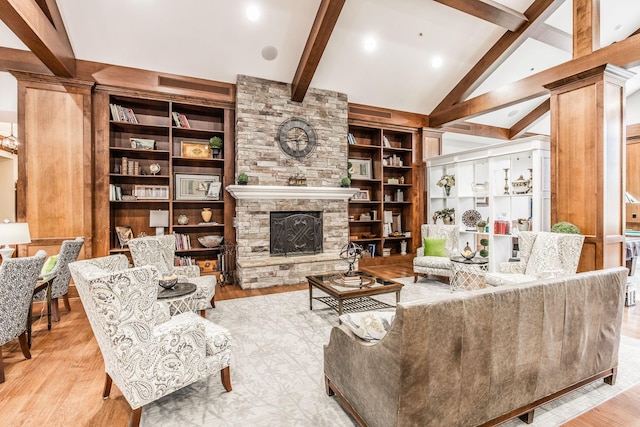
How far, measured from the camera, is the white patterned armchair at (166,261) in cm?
333

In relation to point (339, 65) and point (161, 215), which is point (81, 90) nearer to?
point (161, 215)

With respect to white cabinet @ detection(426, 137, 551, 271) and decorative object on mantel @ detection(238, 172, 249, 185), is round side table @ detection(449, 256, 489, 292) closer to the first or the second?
white cabinet @ detection(426, 137, 551, 271)

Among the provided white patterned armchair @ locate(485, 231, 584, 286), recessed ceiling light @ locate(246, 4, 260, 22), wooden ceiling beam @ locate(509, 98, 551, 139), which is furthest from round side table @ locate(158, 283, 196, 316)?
wooden ceiling beam @ locate(509, 98, 551, 139)

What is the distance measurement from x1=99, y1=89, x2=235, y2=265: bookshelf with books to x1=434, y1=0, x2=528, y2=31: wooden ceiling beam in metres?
3.85

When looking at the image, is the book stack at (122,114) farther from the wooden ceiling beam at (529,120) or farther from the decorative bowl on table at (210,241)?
the wooden ceiling beam at (529,120)

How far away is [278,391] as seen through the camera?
7.07 feet

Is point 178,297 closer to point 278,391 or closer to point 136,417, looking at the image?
point 136,417

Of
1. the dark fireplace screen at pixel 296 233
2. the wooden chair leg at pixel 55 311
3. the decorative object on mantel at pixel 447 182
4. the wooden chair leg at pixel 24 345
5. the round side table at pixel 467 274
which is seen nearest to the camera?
the wooden chair leg at pixel 24 345

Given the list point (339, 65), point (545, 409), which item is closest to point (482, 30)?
point (339, 65)

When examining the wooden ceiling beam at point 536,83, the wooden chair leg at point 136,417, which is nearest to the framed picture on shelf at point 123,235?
the wooden chair leg at point 136,417

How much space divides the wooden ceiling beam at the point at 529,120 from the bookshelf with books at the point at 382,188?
308 cm

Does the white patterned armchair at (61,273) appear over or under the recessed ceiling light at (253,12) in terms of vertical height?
under

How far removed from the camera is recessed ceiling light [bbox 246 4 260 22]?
4168mm

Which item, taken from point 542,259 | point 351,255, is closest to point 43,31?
point 351,255
